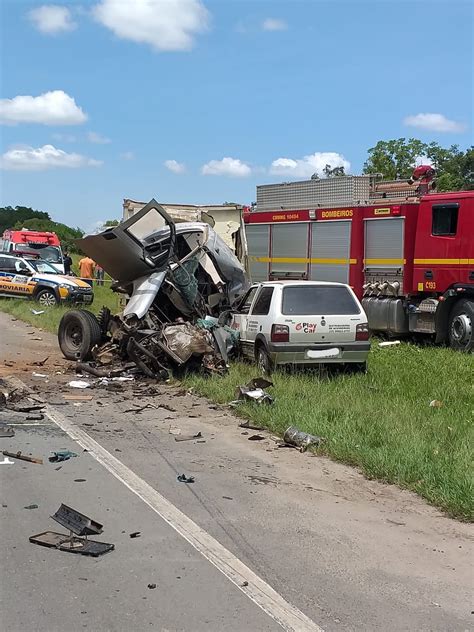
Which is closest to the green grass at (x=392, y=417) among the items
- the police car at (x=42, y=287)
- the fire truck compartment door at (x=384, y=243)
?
the fire truck compartment door at (x=384, y=243)

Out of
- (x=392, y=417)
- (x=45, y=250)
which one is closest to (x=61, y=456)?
(x=392, y=417)

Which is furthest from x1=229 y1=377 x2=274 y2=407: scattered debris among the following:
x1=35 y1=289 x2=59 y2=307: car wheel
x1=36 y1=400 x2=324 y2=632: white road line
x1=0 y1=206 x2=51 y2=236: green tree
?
x1=0 y1=206 x2=51 y2=236: green tree

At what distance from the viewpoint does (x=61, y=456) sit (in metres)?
6.70

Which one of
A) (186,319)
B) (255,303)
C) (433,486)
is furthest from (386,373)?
(433,486)

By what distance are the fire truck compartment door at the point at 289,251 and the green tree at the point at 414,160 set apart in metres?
16.6

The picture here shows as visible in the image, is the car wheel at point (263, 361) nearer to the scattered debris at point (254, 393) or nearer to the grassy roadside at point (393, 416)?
the grassy roadside at point (393, 416)

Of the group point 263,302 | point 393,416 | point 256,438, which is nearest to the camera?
point 256,438

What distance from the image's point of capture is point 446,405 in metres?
8.59

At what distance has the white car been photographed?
10227mm

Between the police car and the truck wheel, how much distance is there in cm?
1276

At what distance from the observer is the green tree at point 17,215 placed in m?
114

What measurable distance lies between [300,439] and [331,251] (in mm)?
10153

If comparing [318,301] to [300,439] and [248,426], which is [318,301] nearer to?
[248,426]

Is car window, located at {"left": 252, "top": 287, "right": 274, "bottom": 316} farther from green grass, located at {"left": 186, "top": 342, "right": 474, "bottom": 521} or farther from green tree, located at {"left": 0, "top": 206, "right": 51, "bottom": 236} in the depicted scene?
green tree, located at {"left": 0, "top": 206, "right": 51, "bottom": 236}
